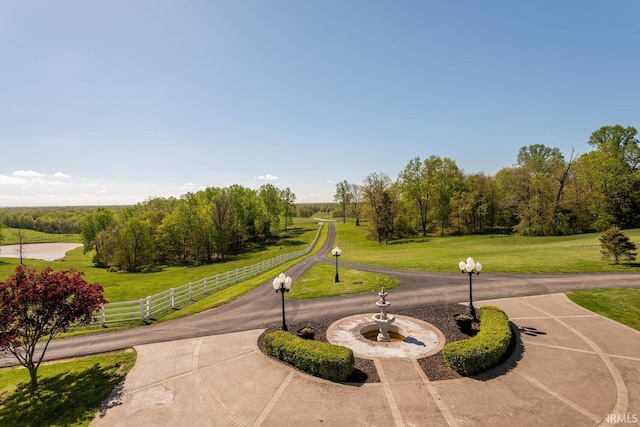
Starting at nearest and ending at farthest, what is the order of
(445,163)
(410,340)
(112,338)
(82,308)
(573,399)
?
1. (573,399)
2. (82,308)
3. (410,340)
4. (112,338)
5. (445,163)

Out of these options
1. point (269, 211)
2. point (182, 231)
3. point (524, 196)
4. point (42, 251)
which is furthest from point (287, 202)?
point (42, 251)

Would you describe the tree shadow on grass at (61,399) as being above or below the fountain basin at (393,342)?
below

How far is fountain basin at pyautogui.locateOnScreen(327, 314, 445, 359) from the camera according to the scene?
11133 mm

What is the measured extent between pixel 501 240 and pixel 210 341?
4494 centimetres

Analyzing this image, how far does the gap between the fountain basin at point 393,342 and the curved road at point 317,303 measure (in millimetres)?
1838

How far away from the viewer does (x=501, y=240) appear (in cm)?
4322

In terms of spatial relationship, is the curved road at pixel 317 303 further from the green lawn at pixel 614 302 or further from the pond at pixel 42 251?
the pond at pixel 42 251

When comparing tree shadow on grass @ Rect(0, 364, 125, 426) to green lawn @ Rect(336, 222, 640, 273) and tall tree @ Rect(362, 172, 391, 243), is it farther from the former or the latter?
tall tree @ Rect(362, 172, 391, 243)

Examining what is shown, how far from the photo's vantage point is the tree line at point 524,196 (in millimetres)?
44438

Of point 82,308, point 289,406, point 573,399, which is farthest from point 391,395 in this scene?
point 82,308

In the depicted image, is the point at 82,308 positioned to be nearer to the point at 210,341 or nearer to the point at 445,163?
the point at 210,341

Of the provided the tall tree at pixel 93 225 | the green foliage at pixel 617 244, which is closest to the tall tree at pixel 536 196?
the green foliage at pixel 617 244

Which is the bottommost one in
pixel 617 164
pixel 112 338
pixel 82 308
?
pixel 112 338

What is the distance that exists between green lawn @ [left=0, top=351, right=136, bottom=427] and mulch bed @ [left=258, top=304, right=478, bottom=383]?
5.50 meters
